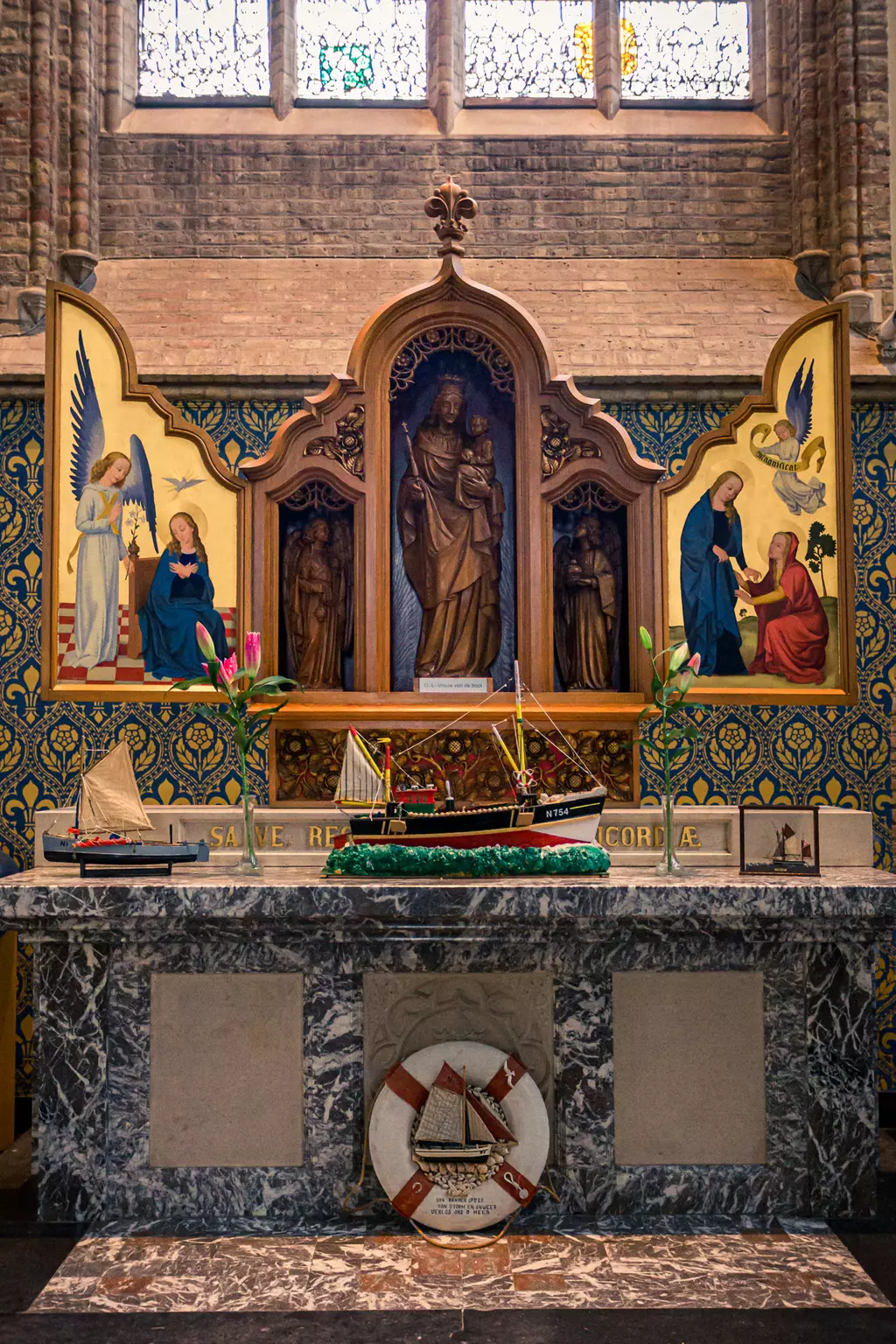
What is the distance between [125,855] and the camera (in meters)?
5.03

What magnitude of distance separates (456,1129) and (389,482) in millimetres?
2980

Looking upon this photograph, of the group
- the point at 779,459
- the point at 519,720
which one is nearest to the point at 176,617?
the point at 519,720

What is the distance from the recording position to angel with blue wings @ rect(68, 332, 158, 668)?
5691mm

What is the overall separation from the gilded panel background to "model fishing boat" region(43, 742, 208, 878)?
4.18 ft

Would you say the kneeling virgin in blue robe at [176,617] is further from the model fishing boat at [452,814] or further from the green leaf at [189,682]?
the model fishing boat at [452,814]

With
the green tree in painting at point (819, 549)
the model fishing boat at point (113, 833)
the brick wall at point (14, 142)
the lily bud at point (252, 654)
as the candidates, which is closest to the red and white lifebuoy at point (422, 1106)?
the model fishing boat at point (113, 833)

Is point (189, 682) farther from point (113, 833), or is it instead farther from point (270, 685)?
point (113, 833)

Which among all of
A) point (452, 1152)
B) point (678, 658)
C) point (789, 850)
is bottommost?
point (452, 1152)

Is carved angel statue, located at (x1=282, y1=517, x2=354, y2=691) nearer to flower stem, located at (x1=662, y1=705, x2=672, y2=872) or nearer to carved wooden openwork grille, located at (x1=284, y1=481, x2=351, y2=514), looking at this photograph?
carved wooden openwork grille, located at (x1=284, y1=481, x2=351, y2=514)

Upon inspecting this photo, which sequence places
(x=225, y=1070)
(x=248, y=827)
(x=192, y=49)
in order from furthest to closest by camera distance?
(x=192, y=49), (x=248, y=827), (x=225, y=1070)

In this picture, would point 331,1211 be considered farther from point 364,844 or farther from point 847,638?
point 847,638

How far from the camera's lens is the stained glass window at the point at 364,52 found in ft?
26.7

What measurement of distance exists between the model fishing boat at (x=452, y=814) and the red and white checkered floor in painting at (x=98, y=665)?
1142mm

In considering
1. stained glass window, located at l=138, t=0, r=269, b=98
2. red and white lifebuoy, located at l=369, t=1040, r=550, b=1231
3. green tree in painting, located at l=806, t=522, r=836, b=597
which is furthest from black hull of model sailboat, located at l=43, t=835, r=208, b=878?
stained glass window, located at l=138, t=0, r=269, b=98
